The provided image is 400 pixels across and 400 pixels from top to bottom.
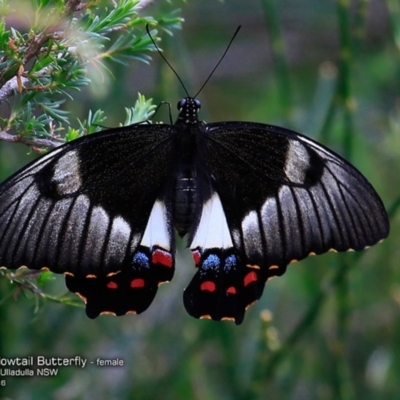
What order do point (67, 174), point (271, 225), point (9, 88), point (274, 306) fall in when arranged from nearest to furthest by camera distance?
point (9, 88), point (67, 174), point (271, 225), point (274, 306)

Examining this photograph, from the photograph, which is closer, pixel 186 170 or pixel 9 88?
pixel 9 88

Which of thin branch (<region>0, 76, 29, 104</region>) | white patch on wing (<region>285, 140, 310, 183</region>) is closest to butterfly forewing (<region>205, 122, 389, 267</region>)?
white patch on wing (<region>285, 140, 310, 183</region>)

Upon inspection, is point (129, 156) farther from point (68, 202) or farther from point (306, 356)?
point (306, 356)

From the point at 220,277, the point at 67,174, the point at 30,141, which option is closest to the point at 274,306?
the point at 220,277

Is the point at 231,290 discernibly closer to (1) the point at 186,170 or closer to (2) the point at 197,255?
(2) the point at 197,255

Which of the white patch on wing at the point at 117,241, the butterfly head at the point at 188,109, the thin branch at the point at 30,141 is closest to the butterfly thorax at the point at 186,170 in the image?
the butterfly head at the point at 188,109

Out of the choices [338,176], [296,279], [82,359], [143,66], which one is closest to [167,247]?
[338,176]

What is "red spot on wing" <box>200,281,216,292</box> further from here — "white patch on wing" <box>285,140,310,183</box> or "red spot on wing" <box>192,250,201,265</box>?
"white patch on wing" <box>285,140,310,183</box>
